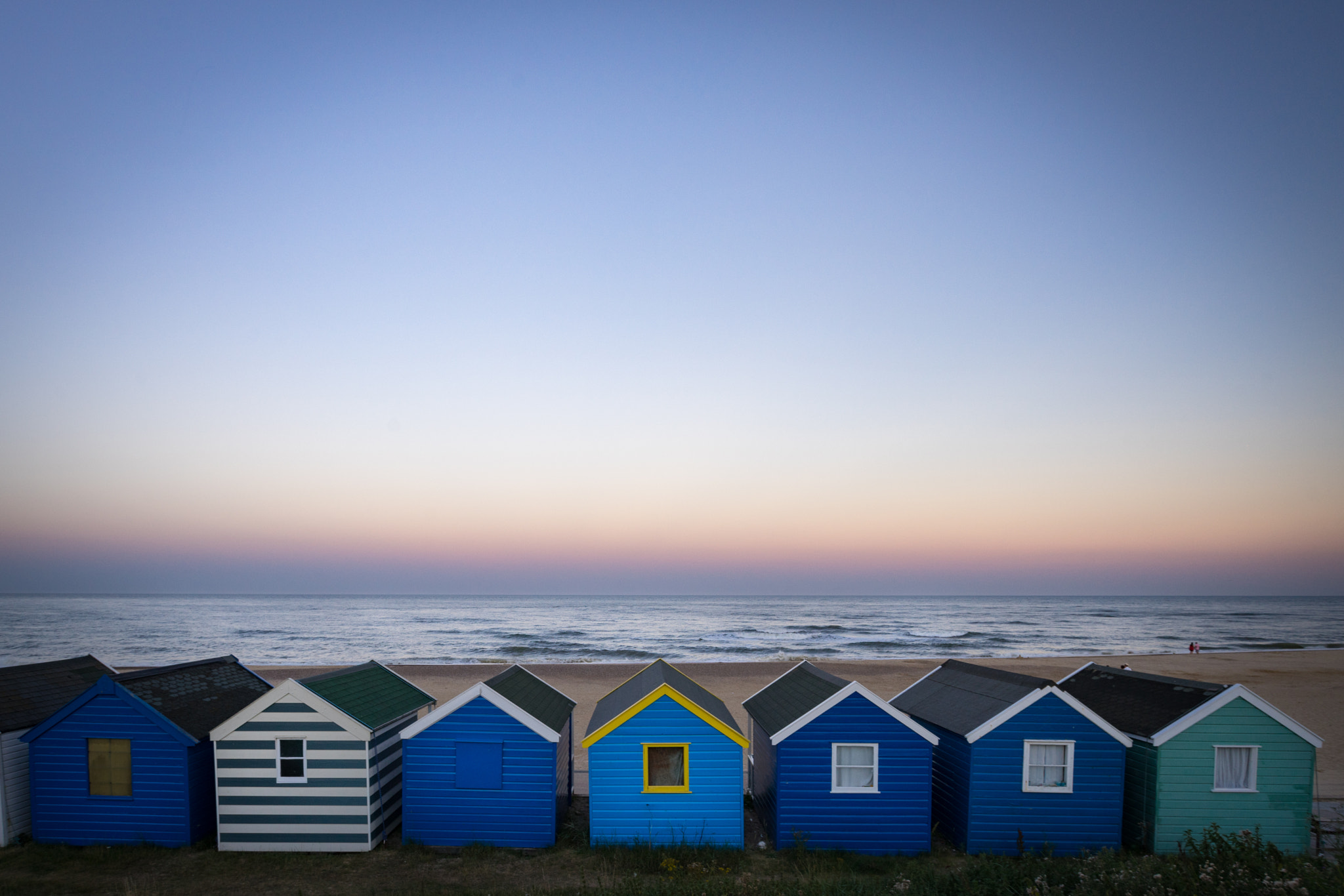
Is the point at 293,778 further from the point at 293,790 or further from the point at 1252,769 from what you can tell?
the point at 1252,769

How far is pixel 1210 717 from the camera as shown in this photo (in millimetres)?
13344

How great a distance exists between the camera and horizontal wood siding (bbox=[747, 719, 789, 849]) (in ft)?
46.1

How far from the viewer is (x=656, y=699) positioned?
1361 centimetres

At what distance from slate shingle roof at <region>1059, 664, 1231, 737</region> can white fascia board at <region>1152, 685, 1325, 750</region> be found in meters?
0.14

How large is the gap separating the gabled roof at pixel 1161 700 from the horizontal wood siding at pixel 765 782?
23.0 ft

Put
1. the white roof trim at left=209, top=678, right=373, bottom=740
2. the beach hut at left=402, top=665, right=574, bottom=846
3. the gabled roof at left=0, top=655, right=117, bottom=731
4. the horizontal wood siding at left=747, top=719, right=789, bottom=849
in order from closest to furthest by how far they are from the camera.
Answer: the white roof trim at left=209, top=678, right=373, bottom=740 → the beach hut at left=402, top=665, right=574, bottom=846 → the horizontal wood siding at left=747, top=719, right=789, bottom=849 → the gabled roof at left=0, top=655, right=117, bottom=731

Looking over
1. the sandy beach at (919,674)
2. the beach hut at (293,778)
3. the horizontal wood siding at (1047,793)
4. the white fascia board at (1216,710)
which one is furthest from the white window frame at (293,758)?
the white fascia board at (1216,710)

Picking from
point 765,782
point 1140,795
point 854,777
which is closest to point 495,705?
point 765,782

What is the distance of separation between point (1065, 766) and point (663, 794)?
7567 mm

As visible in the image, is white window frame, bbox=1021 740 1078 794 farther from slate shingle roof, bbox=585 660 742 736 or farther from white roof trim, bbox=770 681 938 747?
slate shingle roof, bbox=585 660 742 736

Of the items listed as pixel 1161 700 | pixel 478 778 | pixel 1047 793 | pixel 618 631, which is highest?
pixel 1161 700

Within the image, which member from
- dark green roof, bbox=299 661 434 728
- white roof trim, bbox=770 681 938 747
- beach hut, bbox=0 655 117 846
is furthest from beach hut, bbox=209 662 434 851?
white roof trim, bbox=770 681 938 747

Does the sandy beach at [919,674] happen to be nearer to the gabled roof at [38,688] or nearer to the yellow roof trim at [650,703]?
the yellow roof trim at [650,703]

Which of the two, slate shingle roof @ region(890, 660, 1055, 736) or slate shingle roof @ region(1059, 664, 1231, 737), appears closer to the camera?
slate shingle roof @ region(1059, 664, 1231, 737)
